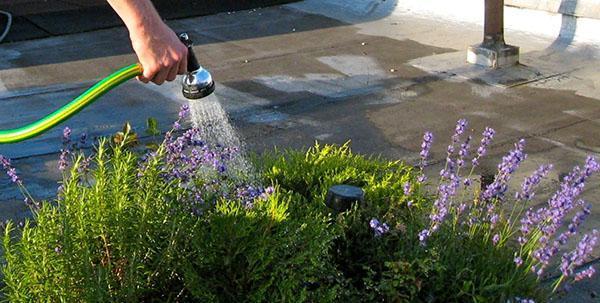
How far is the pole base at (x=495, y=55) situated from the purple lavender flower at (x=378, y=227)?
5824 millimetres

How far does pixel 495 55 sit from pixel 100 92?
644 centimetres

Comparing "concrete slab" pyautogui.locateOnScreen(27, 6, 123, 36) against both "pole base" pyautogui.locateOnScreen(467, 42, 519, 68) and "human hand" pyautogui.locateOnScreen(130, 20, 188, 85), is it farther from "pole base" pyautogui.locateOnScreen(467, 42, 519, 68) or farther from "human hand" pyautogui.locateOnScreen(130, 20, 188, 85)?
"human hand" pyautogui.locateOnScreen(130, 20, 188, 85)

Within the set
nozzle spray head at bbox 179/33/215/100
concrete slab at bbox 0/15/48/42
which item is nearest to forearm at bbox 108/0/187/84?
nozzle spray head at bbox 179/33/215/100

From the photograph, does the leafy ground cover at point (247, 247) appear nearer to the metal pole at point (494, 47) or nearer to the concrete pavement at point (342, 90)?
the concrete pavement at point (342, 90)

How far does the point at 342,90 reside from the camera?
8102 millimetres

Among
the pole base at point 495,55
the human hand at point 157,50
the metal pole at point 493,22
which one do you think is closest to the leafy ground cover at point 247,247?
the human hand at point 157,50

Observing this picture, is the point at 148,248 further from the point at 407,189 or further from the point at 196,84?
the point at 407,189

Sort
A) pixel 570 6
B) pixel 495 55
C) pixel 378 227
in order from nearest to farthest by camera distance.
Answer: pixel 378 227
pixel 495 55
pixel 570 6

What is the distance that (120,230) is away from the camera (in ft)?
9.35

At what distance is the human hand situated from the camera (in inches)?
102

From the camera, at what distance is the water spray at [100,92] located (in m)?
2.73

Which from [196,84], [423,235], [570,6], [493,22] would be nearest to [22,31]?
[493,22]

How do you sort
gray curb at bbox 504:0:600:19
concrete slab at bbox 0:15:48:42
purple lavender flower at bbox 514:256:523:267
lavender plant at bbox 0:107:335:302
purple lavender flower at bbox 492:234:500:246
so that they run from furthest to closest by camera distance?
1. concrete slab at bbox 0:15:48:42
2. gray curb at bbox 504:0:600:19
3. purple lavender flower at bbox 492:234:500:246
4. purple lavender flower at bbox 514:256:523:267
5. lavender plant at bbox 0:107:335:302

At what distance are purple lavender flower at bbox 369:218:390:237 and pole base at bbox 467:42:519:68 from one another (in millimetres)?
5824
